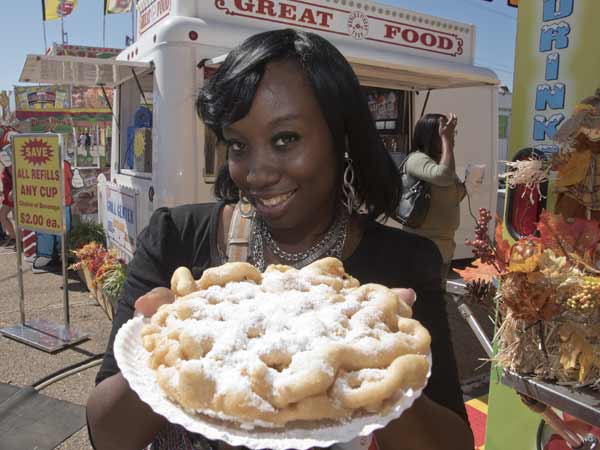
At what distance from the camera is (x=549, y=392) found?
190cm

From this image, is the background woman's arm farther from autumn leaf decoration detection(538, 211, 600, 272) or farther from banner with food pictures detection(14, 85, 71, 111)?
banner with food pictures detection(14, 85, 71, 111)

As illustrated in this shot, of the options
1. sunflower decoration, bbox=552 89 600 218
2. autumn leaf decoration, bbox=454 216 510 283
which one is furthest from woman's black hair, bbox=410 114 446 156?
autumn leaf decoration, bbox=454 216 510 283

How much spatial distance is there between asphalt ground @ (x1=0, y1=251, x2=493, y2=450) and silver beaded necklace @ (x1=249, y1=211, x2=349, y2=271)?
1.55 m

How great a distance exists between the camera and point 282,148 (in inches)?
51.8

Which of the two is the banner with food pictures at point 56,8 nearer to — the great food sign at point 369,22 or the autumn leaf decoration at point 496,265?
the great food sign at point 369,22

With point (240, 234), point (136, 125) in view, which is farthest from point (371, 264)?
point (136, 125)

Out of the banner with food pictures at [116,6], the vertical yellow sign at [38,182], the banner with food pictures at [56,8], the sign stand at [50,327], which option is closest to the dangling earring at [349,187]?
the sign stand at [50,327]

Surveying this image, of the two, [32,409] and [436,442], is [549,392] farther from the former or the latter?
[32,409]

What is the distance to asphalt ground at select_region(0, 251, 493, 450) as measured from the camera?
13.1 feet

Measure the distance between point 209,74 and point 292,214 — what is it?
3917mm

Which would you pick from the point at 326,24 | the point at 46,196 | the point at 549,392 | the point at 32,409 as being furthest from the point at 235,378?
the point at 326,24

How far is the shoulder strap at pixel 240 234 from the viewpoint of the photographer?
1451 millimetres

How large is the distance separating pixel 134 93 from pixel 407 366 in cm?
655

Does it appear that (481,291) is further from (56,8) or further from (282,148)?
(56,8)
